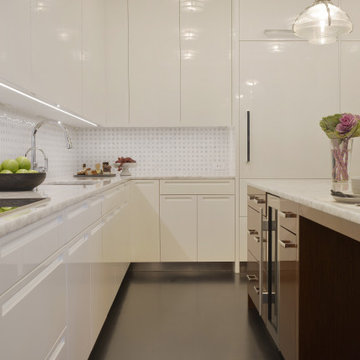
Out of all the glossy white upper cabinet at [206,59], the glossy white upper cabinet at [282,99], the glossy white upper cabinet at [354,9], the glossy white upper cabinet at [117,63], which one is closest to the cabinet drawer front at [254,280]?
the glossy white upper cabinet at [282,99]

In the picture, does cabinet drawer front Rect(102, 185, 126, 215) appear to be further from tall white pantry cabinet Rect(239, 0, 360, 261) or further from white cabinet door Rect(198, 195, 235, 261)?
tall white pantry cabinet Rect(239, 0, 360, 261)

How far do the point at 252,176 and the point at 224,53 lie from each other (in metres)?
1.29

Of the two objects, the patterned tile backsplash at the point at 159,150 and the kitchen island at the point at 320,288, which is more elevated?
the patterned tile backsplash at the point at 159,150

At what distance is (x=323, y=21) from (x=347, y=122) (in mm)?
853

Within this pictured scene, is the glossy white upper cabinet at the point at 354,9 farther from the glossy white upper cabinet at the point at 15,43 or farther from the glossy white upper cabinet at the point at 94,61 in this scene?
the glossy white upper cabinet at the point at 15,43

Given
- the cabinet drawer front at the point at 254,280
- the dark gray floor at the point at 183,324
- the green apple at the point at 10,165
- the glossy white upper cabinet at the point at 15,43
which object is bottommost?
the dark gray floor at the point at 183,324

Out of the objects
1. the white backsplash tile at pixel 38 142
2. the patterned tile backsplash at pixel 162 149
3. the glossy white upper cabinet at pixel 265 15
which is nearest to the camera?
the white backsplash tile at pixel 38 142

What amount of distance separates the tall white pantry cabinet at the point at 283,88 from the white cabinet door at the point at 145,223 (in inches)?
32.5

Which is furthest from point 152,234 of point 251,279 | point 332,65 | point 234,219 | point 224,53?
point 332,65

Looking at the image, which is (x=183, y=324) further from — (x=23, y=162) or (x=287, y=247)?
(x=23, y=162)

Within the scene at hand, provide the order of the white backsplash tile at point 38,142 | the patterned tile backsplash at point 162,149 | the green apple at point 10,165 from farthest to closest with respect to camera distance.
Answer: the patterned tile backsplash at point 162,149 < the white backsplash tile at point 38,142 < the green apple at point 10,165

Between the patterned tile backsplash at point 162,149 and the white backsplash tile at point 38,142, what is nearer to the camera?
the white backsplash tile at point 38,142

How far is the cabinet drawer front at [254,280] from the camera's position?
2.56 meters

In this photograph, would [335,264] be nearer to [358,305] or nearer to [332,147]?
[358,305]
